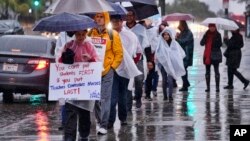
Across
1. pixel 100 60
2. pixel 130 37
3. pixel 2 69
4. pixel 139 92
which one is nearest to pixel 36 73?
pixel 2 69

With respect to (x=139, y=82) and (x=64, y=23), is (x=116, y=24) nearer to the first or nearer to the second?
(x=139, y=82)

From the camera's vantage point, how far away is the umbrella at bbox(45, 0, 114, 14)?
10.8m

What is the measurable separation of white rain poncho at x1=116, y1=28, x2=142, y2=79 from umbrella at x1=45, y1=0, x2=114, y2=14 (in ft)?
3.37

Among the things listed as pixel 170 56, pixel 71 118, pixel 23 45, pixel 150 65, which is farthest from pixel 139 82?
pixel 71 118

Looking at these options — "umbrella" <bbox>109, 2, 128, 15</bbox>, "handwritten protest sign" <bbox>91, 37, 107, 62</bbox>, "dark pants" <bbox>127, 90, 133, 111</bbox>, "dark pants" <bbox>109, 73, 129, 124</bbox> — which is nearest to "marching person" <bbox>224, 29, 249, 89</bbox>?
"dark pants" <bbox>127, 90, 133, 111</bbox>

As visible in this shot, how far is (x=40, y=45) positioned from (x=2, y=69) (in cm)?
114

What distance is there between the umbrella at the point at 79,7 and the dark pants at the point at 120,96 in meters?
1.22

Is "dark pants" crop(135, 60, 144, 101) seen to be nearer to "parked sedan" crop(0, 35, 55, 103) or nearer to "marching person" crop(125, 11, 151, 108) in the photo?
"marching person" crop(125, 11, 151, 108)

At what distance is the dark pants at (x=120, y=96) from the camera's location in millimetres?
11734

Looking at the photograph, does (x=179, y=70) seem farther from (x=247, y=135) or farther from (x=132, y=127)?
(x=247, y=135)

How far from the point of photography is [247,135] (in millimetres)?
8414

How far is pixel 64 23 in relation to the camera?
9.73m

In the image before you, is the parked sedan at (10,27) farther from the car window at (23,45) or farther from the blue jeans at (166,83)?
the blue jeans at (166,83)

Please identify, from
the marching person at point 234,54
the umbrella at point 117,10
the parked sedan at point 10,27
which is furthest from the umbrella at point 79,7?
the parked sedan at point 10,27
